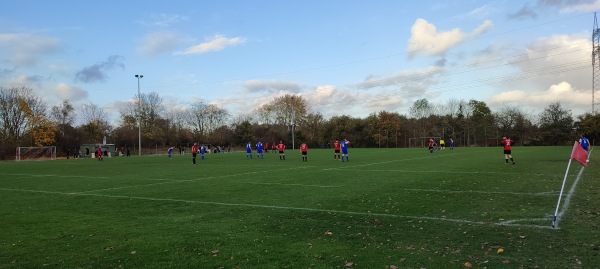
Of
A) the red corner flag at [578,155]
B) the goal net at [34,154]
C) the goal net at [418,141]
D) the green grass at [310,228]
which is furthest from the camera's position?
the goal net at [418,141]

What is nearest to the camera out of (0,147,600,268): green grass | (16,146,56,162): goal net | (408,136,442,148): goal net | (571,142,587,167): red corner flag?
(0,147,600,268): green grass

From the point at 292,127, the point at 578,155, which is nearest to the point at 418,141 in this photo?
the point at 292,127

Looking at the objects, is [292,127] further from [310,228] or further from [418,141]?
[310,228]

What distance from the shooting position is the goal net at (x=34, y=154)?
185ft

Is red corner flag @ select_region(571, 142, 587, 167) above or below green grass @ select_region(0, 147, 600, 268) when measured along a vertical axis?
above

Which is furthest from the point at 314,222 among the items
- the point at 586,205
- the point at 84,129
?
the point at 84,129

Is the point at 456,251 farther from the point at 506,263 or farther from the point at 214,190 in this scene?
the point at 214,190

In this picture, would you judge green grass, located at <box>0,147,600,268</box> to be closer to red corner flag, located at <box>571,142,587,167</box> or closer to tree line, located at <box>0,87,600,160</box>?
red corner flag, located at <box>571,142,587,167</box>

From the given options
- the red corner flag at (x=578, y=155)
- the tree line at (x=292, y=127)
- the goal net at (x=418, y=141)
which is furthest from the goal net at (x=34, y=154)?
the goal net at (x=418, y=141)

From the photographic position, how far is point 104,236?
27.2ft

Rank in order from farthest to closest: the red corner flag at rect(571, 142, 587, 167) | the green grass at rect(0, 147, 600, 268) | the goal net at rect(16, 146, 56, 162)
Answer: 1. the goal net at rect(16, 146, 56, 162)
2. the red corner flag at rect(571, 142, 587, 167)
3. the green grass at rect(0, 147, 600, 268)

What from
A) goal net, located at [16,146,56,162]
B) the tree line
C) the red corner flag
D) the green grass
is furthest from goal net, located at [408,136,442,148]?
the red corner flag

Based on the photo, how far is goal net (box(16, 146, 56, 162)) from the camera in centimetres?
5644

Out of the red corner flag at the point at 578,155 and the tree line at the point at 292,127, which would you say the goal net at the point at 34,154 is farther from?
the red corner flag at the point at 578,155
